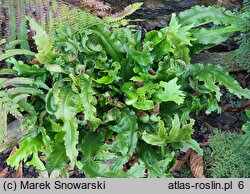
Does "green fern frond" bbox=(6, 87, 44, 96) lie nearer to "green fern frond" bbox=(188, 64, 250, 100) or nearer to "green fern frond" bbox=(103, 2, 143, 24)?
"green fern frond" bbox=(103, 2, 143, 24)

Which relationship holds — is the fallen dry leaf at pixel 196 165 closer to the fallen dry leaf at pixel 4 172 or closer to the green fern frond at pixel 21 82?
the green fern frond at pixel 21 82

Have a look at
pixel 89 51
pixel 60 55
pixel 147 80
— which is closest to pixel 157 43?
pixel 147 80

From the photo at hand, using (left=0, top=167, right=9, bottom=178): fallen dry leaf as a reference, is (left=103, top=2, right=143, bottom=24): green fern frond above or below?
above

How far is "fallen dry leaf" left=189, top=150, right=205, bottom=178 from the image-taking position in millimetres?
2684

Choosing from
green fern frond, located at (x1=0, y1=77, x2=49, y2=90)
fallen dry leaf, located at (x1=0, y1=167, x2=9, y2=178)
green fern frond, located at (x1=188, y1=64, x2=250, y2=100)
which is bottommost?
fallen dry leaf, located at (x1=0, y1=167, x2=9, y2=178)

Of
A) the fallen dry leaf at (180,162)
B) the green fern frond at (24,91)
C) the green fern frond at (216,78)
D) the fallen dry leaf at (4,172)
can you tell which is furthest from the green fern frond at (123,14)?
the fallen dry leaf at (4,172)

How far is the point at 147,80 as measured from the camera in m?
2.58

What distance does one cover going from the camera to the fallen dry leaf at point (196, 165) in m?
2.68

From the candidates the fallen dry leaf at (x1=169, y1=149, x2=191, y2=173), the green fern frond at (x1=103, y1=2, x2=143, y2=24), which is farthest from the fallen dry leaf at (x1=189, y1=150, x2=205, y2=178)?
the green fern frond at (x1=103, y1=2, x2=143, y2=24)

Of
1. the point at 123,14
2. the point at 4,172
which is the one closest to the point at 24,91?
the point at 4,172

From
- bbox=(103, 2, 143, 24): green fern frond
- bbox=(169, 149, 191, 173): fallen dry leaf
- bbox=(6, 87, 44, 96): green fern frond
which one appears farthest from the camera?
bbox=(169, 149, 191, 173): fallen dry leaf

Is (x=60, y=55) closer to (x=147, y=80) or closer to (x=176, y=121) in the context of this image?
(x=147, y=80)

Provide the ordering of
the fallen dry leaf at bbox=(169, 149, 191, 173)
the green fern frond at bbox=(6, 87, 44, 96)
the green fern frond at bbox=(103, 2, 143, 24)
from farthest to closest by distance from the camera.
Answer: the fallen dry leaf at bbox=(169, 149, 191, 173), the green fern frond at bbox=(103, 2, 143, 24), the green fern frond at bbox=(6, 87, 44, 96)

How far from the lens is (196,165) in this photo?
8.93ft
